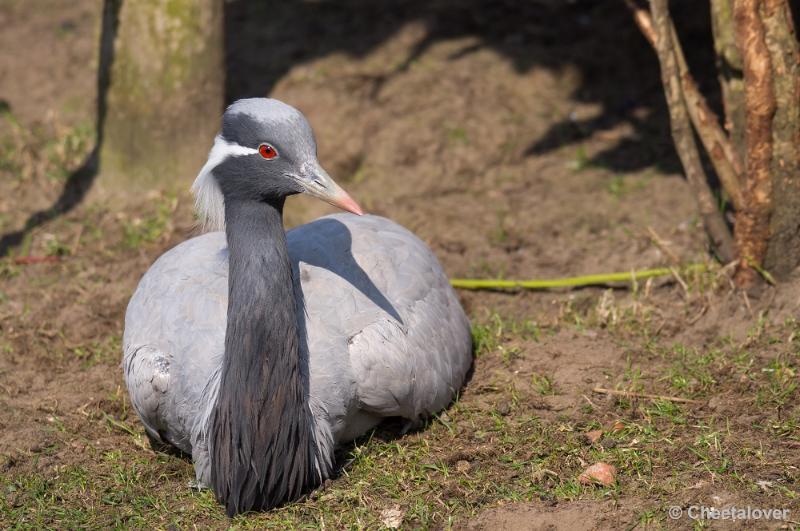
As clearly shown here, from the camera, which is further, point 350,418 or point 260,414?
point 350,418

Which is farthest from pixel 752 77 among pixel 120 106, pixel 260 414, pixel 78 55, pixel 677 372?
pixel 78 55

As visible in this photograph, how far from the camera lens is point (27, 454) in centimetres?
474

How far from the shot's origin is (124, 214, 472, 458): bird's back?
14.6 feet

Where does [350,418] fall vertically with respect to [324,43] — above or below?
below

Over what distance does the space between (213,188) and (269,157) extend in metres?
0.36

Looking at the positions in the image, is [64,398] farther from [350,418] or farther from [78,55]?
[78,55]

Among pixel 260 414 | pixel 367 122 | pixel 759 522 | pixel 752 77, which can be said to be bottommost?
pixel 759 522

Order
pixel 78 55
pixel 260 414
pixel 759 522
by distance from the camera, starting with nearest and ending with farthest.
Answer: pixel 759 522, pixel 260 414, pixel 78 55

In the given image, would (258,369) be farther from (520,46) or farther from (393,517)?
(520,46)

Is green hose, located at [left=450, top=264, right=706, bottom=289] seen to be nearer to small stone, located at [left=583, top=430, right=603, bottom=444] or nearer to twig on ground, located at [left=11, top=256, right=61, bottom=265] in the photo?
small stone, located at [left=583, top=430, right=603, bottom=444]

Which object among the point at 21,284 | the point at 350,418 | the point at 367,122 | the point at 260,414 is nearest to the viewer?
the point at 260,414

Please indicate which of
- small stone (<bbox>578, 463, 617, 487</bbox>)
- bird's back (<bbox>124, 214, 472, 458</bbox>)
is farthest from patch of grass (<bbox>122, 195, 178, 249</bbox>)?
small stone (<bbox>578, 463, 617, 487</bbox>)

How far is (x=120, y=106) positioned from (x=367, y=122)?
68.9 inches

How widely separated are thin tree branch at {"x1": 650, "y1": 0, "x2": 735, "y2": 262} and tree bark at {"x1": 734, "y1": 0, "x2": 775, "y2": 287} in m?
0.15
